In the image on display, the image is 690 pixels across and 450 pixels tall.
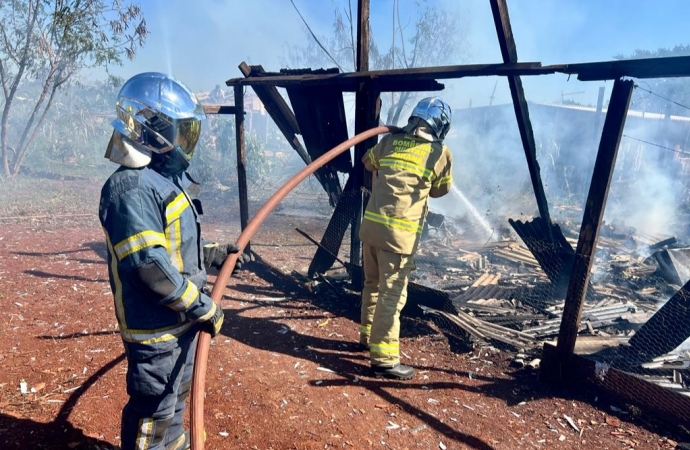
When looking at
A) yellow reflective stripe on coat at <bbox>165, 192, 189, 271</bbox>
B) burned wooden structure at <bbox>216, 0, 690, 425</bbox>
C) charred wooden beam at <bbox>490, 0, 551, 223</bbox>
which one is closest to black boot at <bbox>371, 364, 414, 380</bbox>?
burned wooden structure at <bbox>216, 0, 690, 425</bbox>

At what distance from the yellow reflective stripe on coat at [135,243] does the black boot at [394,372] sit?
2.56 meters

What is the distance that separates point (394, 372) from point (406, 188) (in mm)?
1694

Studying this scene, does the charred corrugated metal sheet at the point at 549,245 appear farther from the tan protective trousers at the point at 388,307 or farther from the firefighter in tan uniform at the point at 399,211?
the tan protective trousers at the point at 388,307

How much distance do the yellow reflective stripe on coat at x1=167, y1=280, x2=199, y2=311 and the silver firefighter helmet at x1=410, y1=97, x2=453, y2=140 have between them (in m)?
2.77

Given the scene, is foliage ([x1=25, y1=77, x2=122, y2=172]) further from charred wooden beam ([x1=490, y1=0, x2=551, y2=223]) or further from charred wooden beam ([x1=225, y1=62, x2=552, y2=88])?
charred wooden beam ([x1=490, y1=0, x2=551, y2=223])

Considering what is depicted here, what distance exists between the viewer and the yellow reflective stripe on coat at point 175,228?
83.5 inches

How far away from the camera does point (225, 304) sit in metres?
5.45

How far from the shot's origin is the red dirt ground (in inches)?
119

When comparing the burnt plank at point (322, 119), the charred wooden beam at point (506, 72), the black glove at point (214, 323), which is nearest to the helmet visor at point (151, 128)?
the black glove at point (214, 323)

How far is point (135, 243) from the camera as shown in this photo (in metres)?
1.94

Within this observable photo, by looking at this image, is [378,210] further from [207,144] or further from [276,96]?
[207,144]

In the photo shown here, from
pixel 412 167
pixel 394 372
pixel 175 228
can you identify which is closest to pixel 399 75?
pixel 412 167

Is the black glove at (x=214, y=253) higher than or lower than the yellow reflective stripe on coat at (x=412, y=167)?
lower

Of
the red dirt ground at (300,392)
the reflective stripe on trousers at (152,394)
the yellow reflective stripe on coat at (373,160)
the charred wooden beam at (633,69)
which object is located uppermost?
the charred wooden beam at (633,69)
